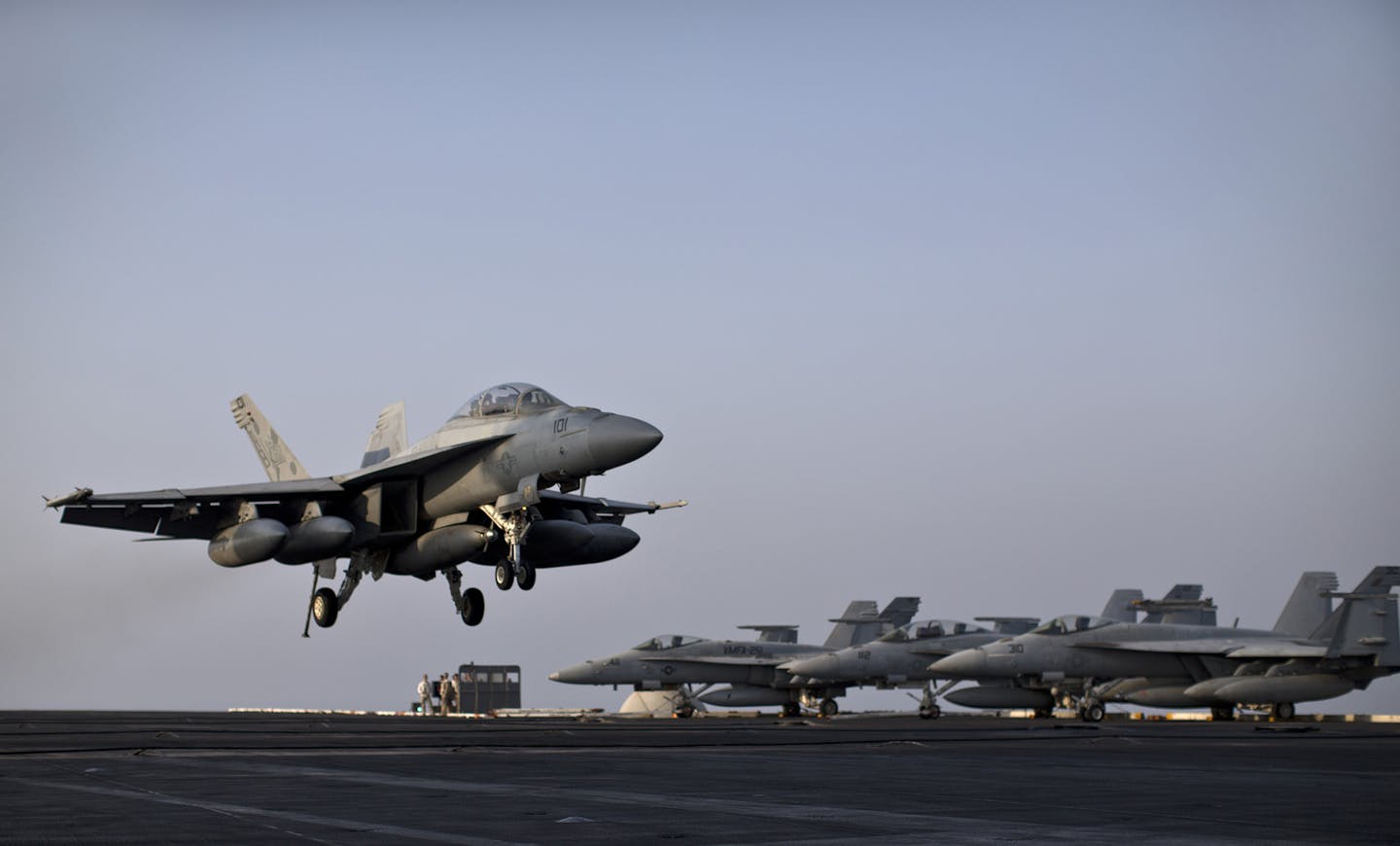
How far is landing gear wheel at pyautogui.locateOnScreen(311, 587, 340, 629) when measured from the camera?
104ft

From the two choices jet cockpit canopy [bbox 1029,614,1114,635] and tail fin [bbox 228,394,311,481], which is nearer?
tail fin [bbox 228,394,311,481]

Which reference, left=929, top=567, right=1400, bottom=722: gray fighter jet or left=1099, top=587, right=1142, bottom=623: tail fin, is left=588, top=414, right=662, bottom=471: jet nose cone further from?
left=1099, top=587, right=1142, bottom=623: tail fin

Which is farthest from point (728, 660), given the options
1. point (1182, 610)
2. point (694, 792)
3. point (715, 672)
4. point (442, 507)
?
point (694, 792)

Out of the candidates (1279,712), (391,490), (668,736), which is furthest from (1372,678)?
(391,490)

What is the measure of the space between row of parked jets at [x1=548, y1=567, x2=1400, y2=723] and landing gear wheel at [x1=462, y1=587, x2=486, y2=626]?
17.9 m

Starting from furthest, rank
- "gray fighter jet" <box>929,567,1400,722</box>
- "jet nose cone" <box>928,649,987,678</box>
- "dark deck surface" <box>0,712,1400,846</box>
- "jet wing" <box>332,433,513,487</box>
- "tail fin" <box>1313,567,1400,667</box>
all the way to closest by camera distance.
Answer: "jet nose cone" <box>928,649,987,678</box>, "gray fighter jet" <box>929,567,1400,722</box>, "tail fin" <box>1313,567,1400,667</box>, "jet wing" <box>332,433,513,487</box>, "dark deck surface" <box>0,712,1400,846</box>

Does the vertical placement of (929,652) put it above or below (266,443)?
below

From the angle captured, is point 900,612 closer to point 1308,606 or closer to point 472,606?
point 1308,606

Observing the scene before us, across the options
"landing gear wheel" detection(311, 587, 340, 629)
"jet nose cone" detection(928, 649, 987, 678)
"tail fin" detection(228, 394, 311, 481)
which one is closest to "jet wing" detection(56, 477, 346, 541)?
"landing gear wheel" detection(311, 587, 340, 629)

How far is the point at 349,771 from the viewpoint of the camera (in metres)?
15.0

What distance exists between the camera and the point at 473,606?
31.2m

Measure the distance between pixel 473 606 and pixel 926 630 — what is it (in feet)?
77.3

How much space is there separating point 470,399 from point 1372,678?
2932 cm

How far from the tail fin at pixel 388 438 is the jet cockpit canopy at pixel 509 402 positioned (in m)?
4.21
